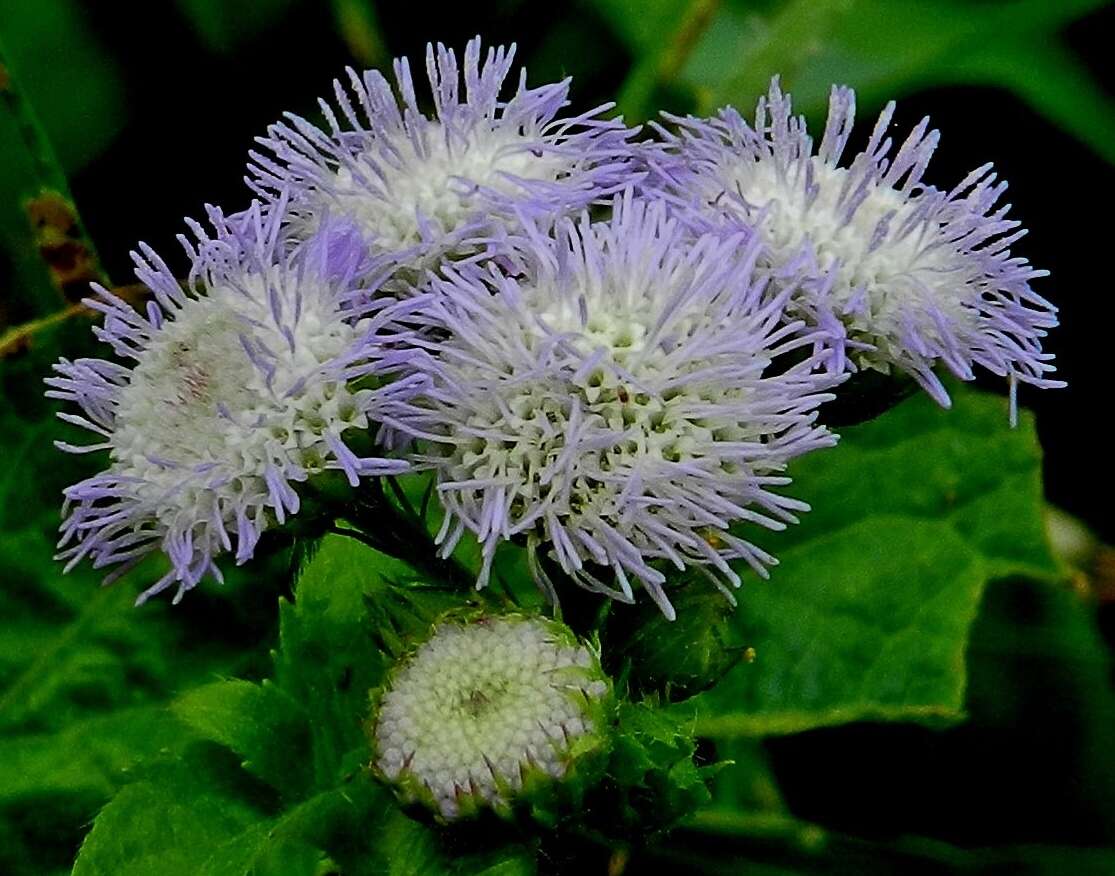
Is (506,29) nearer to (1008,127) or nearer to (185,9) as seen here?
(185,9)

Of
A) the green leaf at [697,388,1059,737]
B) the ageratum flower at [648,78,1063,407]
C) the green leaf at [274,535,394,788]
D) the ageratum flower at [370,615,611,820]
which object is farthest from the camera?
the green leaf at [697,388,1059,737]

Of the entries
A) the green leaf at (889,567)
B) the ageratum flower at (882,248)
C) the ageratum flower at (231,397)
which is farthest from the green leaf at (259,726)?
the ageratum flower at (882,248)

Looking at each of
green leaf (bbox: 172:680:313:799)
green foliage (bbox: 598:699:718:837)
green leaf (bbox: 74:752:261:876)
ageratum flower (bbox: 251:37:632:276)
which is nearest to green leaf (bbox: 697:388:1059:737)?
green foliage (bbox: 598:699:718:837)

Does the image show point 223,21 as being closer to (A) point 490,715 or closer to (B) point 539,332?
(B) point 539,332

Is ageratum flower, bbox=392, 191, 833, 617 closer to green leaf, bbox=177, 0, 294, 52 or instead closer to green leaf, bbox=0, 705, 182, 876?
green leaf, bbox=0, 705, 182, 876

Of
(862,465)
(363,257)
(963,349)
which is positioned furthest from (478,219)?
(862,465)

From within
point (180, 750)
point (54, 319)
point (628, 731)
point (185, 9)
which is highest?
point (185, 9)
